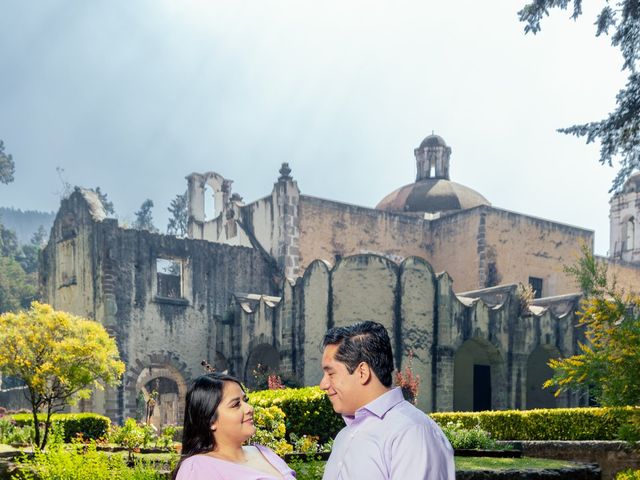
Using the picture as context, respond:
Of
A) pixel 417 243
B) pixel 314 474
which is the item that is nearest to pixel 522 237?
pixel 417 243

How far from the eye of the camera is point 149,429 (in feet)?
34.9

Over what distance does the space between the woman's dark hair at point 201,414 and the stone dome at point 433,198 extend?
1182 inches

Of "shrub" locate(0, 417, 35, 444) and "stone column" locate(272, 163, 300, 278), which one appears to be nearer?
"shrub" locate(0, 417, 35, 444)

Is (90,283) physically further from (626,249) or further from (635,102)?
(626,249)

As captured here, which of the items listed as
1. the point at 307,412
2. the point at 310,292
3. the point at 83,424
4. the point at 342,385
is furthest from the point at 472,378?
the point at 342,385

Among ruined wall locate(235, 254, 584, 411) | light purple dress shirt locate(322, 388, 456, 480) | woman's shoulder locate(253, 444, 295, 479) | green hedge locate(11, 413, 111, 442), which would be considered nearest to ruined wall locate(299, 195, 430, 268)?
ruined wall locate(235, 254, 584, 411)

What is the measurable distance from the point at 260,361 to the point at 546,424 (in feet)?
33.7

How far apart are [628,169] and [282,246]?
45.2ft

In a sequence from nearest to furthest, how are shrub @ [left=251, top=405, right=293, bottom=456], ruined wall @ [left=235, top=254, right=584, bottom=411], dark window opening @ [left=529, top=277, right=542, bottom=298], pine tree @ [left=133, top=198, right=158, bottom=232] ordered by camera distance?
1. shrub @ [left=251, top=405, right=293, bottom=456]
2. ruined wall @ [left=235, top=254, right=584, bottom=411]
3. dark window opening @ [left=529, top=277, right=542, bottom=298]
4. pine tree @ [left=133, top=198, right=158, bottom=232]

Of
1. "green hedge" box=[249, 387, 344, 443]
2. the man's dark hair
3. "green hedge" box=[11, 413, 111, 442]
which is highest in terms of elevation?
the man's dark hair

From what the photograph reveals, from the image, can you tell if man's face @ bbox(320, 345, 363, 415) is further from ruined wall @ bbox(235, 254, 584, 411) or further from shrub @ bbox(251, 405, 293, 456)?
ruined wall @ bbox(235, 254, 584, 411)

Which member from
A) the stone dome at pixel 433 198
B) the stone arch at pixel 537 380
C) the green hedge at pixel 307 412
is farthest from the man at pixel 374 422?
the stone dome at pixel 433 198

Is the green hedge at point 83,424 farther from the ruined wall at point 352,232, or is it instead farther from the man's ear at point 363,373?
the man's ear at point 363,373

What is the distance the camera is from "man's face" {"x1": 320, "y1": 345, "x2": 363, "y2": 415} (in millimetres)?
2553
